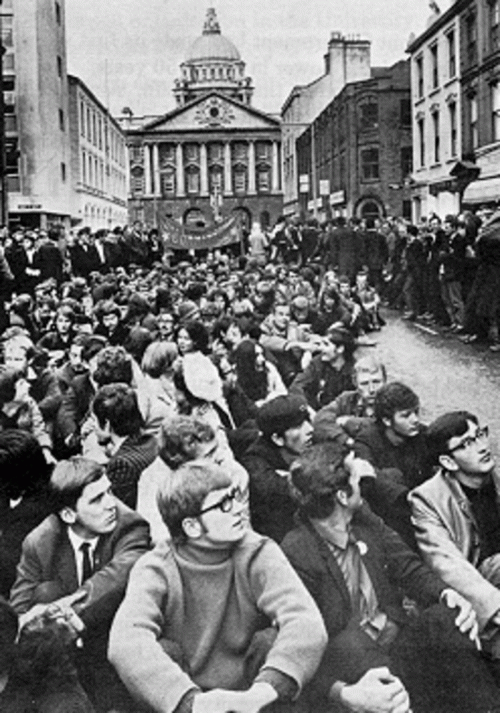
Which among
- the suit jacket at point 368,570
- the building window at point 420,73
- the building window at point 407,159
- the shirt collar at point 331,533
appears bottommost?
the suit jacket at point 368,570

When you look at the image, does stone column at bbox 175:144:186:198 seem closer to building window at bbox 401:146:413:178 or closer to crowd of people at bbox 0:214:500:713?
building window at bbox 401:146:413:178

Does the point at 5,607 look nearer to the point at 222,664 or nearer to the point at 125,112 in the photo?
the point at 222,664

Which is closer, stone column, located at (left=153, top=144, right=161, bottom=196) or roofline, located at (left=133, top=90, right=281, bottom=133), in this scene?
roofline, located at (left=133, top=90, right=281, bottom=133)

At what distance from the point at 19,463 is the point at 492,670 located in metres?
1.98

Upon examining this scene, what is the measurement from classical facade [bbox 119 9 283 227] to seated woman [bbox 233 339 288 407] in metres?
2.15

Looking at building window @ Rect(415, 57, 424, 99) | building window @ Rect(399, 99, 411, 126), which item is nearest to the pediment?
building window @ Rect(399, 99, 411, 126)

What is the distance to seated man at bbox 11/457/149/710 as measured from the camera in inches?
131

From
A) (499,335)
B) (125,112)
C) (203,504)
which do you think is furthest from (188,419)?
(499,335)

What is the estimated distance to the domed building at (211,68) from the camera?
22.3 feet

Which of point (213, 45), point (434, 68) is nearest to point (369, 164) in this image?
Result: point (434, 68)

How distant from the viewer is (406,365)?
8211mm

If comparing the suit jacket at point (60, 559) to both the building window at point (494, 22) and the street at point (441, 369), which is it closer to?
the street at point (441, 369)

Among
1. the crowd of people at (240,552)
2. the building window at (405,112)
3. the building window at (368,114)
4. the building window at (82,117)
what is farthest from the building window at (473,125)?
the crowd of people at (240,552)

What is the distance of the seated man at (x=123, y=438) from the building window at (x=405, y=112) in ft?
23.4
